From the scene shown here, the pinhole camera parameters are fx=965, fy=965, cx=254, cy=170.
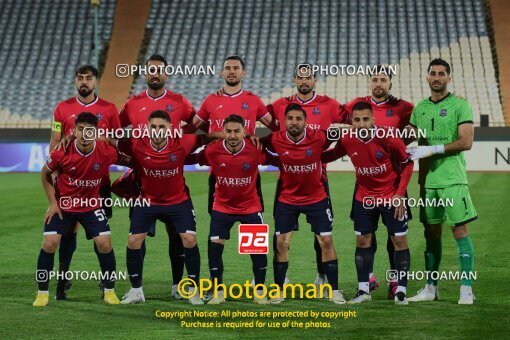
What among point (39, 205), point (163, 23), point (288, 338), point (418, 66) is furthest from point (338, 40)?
point (288, 338)

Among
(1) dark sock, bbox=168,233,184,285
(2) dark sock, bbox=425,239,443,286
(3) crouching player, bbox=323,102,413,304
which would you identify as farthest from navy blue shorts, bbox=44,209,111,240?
(2) dark sock, bbox=425,239,443,286

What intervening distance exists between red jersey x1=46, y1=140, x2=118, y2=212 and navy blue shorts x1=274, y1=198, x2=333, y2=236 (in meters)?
1.50

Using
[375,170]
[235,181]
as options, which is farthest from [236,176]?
[375,170]

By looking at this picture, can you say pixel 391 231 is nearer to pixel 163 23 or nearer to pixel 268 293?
pixel 268 293

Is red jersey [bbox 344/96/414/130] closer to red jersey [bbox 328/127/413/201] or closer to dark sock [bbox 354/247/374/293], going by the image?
red jersey [bbox 328/127/413/201]

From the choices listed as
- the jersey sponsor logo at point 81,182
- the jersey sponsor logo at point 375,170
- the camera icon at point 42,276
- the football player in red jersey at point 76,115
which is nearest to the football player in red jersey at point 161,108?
the football player in red jersey at point 76,115

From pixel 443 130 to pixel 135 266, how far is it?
2.85 meters

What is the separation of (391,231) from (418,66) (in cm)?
2616

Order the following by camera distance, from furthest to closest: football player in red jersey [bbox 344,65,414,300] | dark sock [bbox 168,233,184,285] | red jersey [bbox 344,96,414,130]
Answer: dark sock [bbox 168,233,184,285]
red jersey [bbox 344,96,414,130]
football player in red jersey [bbox 344,65,414,300]

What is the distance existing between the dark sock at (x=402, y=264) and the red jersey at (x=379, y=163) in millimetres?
499

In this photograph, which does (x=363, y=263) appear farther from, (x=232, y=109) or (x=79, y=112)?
(x=79, y=112)

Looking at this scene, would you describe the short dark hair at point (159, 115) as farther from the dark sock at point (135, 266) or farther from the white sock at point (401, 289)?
the white sock at point (401, 289)

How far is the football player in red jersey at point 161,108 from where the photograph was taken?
852 centimetres

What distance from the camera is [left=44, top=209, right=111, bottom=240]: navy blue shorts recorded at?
814 centimetres
